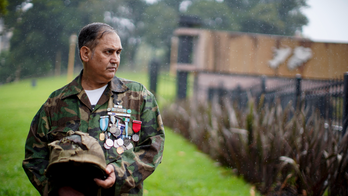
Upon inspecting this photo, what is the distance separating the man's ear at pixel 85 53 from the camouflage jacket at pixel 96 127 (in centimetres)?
14

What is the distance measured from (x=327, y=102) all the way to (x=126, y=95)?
357 cm

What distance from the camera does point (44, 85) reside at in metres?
3.82

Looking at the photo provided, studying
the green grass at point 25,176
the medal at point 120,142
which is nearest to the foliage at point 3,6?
the green grass at point 25,176

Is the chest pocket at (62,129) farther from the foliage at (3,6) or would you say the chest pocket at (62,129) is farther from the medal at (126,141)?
the foliage at (3,6)

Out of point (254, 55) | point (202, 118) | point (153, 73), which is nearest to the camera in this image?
point (202, 118)

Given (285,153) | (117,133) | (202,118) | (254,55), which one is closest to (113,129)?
(117,133)

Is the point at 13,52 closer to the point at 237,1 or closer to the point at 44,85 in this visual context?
the point at 44,85

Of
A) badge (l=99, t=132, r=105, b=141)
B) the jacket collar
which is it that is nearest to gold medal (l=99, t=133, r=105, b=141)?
badge (l=99, t=132, r=105, b=141)

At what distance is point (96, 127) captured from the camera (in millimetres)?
1378

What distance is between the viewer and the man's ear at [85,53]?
4.60 feet

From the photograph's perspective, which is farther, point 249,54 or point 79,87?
point 249,54

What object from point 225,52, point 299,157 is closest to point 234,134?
point 299,157

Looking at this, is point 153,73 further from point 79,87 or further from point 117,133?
point 117,133

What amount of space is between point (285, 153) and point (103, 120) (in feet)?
8.43
